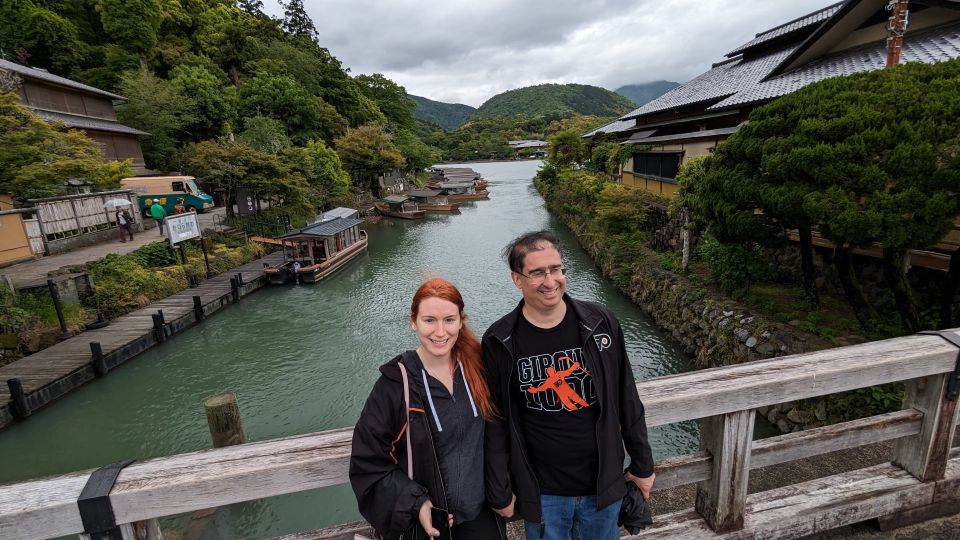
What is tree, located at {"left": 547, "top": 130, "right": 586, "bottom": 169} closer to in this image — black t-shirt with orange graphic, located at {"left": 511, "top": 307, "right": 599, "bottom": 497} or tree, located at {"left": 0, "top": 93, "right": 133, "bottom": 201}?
tree, located at {"left": 0, "top": 93, "right": 133, "bottom": 201}

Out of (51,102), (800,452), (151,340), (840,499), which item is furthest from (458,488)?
(51,102)

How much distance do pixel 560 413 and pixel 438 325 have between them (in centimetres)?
60

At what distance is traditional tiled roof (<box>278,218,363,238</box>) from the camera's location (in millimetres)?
18292

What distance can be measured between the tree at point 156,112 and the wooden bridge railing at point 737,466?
32.6 m

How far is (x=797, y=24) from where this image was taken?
659 inches

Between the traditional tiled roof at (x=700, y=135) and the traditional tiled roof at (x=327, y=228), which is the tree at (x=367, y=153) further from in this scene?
the traditional tiled roof at (x=700, y=135)

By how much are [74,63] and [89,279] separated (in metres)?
26.7

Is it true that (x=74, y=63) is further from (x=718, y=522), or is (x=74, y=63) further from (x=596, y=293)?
(x=718, y=522)

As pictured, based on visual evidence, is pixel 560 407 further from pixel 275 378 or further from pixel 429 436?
pixel 275 378

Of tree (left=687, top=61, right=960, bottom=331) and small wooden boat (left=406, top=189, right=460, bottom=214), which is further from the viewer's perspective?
small wooden boat (left=406, top=189, right=460, bottom=214)

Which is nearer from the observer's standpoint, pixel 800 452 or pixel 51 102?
pixel 800 452

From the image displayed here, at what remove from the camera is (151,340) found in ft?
38.1

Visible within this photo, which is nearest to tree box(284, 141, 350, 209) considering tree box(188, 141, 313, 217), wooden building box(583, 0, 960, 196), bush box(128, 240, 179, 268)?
tree box(188, 141, 313, 217)

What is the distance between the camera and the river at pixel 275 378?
743 centimetres
